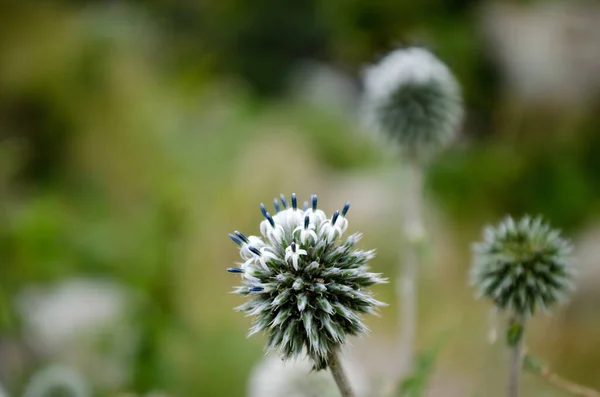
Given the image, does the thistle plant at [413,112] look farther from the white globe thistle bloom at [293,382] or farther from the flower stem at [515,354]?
the flower stem at [515,354]

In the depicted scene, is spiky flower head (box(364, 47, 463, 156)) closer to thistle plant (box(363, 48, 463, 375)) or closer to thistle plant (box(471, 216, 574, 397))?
thistle plant (box(363, 48, 463, 375))

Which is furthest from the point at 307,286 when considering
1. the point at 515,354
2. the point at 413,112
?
the point at 413,112

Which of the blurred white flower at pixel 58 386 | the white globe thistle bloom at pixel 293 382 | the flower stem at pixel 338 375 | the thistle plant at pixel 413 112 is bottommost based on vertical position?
the flower stem at pixel 338 375

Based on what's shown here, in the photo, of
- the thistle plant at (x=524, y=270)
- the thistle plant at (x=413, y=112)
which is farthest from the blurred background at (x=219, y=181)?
the thistle plant at (x=524, y=270)

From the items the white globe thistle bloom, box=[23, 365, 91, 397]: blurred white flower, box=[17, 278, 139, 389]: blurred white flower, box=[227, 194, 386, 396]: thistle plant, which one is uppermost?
box=[17, 278, 139, 389]: blurred white flower

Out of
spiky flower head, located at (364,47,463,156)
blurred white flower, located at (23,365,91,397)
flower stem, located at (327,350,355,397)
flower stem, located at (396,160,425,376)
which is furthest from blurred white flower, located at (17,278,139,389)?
flower stem, located at (327,350,355,397)

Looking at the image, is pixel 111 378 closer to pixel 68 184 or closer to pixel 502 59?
pixel 68 184
